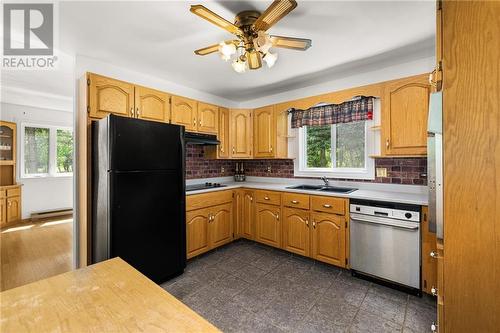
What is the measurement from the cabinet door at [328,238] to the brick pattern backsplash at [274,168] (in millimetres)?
751

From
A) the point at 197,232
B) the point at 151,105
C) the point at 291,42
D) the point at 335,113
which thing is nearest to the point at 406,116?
the point at 335,113

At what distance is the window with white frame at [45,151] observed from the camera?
454 centimetres

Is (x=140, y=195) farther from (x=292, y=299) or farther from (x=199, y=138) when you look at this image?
(x=292, y=299)

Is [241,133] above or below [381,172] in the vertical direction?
above

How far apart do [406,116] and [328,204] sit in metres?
1.19

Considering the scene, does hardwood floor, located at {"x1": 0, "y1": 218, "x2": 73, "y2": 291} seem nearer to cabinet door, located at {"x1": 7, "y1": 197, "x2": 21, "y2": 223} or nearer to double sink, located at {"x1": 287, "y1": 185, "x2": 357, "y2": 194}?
cabinet door, located at {"x1": 7, "y1": 197, "x2": 21, "y2": 223}

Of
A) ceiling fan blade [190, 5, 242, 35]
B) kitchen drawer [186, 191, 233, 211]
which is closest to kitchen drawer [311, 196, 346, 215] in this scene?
kitchen drawer [186, 191, 233, 211]

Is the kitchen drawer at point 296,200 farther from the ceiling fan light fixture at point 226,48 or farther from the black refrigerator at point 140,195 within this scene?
the ceiling fan light fixture at point 226,48

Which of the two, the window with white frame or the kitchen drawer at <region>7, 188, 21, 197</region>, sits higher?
the window with white frame

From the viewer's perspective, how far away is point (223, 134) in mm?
3463

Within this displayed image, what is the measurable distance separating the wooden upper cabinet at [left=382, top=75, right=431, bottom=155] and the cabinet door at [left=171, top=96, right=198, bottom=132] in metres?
2.29

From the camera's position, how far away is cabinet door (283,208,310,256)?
2.65 m

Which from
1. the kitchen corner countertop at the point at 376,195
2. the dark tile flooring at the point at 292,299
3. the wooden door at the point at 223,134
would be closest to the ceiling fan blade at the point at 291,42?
the kitchen corner countertop at the point at 376,195

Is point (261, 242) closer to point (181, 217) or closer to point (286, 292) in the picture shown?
point (286, 292)
